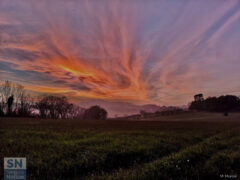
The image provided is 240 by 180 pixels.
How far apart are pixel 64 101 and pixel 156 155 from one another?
7585cm

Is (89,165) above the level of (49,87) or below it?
below

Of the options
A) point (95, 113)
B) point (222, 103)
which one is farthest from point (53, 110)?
point (222, 103)

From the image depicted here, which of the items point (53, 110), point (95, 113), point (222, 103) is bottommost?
point (95, 113)

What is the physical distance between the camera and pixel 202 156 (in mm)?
4941

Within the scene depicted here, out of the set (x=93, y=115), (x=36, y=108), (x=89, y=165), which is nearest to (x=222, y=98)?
(x=89, y=165)

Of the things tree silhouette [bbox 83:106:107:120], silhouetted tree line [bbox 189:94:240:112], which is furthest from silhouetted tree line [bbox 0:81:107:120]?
silhouetted tree line [bbox 189:94:240:112]

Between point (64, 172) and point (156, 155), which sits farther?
point (156, 155)

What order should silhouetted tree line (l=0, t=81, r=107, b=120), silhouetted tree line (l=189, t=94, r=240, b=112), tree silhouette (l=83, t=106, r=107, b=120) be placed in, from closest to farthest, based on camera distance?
silhouetted tree line (l=189, t=94, r=240, b=112)
silhouetted tree line (l=0, t=81, r=107, b=120)
tree silhouette (l=83, t=106, r=107, b=120)

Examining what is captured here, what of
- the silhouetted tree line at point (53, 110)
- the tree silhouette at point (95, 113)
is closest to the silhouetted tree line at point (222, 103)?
the tree silhouette at point (95, 113)

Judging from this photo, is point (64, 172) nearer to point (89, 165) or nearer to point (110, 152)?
point (89, 165)

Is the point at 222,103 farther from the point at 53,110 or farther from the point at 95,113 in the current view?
the point at 53,110

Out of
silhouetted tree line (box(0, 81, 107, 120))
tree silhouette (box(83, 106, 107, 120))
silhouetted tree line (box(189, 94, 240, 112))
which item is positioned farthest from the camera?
tree silhouette (box(83, 106, 107, 120))

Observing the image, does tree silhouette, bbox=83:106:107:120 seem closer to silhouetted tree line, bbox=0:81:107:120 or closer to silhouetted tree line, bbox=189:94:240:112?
silhouetted tree line, bbox=0:81:107:120

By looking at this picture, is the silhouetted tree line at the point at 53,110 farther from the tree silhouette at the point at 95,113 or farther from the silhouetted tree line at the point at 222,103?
the silhouetted tree line at the point at 222,103
